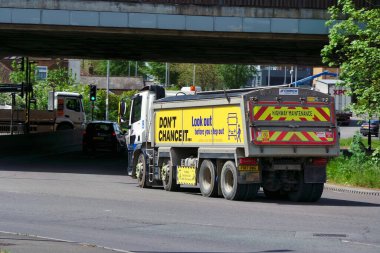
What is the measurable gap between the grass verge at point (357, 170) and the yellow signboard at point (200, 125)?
21.6ft

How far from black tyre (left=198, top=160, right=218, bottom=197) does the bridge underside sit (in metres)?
11.3

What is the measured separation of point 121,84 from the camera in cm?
12638

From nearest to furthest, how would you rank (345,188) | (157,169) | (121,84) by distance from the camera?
(157,169)
(345,188)
(121,84)

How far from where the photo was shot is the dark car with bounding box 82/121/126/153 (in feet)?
155

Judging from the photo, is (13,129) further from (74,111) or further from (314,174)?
(314,174)

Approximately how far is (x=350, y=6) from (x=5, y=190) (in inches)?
509

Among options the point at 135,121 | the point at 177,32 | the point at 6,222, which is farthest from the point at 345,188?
the point at 6,222

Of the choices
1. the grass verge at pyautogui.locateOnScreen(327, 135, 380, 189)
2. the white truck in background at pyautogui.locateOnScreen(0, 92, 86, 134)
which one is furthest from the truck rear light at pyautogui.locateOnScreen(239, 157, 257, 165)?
the white truck in background at pyautogui.locateOnScreen(0, 92, 86, 134)

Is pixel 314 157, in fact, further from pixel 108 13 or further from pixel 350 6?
pixel 108 13

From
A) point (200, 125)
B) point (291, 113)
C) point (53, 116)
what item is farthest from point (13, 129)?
point (291, 113)

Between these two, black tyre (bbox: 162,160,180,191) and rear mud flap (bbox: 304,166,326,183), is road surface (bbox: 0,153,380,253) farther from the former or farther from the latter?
rear mud flap (bbox: 304,166,326,183)

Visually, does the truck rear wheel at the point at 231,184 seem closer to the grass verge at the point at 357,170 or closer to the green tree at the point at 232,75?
the grass verge at the point at 357,170

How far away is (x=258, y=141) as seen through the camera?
20203 mm

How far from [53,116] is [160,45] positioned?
27.2m
